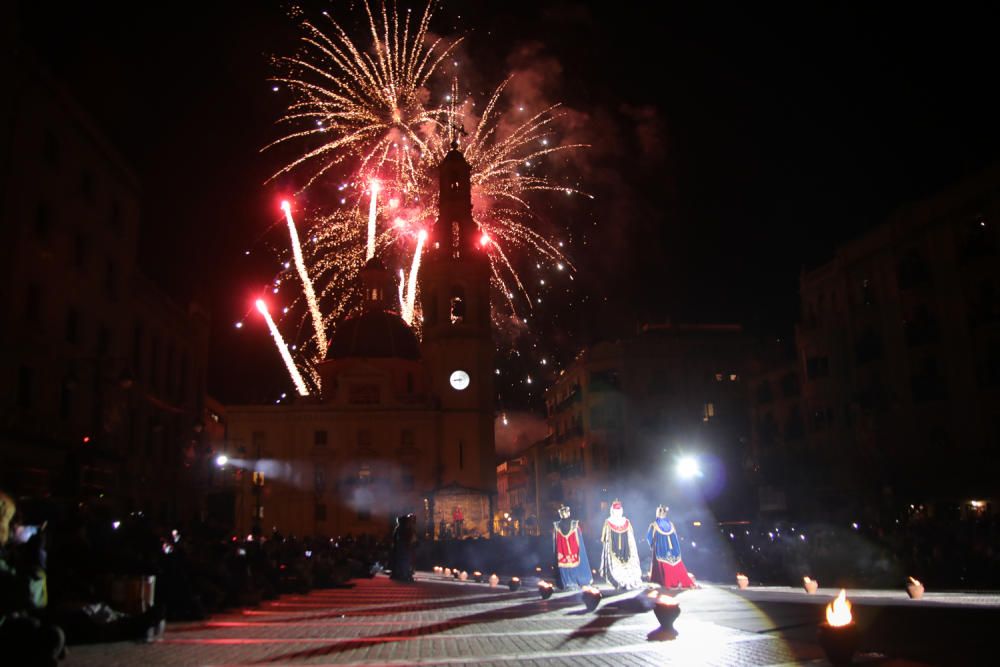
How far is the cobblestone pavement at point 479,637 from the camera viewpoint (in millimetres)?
9672

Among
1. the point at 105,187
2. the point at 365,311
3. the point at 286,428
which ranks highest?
the point at 365,311

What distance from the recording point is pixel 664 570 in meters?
17.1

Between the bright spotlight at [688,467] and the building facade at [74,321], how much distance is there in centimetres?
2504

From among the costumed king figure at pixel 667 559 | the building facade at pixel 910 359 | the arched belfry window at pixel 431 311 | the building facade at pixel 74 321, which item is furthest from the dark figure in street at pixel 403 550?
the arched belfry window at pixel 431 311

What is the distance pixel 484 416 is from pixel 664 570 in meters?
49.9

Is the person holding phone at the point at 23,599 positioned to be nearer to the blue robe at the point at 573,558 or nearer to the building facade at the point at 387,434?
the blue robe at the point at 573,558

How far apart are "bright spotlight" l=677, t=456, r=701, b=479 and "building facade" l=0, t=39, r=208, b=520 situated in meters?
25.0

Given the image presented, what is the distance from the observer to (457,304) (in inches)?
2569

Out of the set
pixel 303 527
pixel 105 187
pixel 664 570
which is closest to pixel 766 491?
pixel 664 570

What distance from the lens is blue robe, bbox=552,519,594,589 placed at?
19.7m

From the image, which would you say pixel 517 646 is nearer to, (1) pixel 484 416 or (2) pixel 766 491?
(2) pixel 766 491

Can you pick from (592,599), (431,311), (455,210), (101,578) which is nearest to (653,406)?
(431,311)

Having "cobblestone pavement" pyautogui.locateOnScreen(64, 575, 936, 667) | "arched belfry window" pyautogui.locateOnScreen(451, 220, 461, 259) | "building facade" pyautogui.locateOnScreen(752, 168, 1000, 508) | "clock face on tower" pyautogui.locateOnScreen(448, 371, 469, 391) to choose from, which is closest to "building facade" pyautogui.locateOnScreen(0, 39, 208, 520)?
"cobblestone pavement" pyautogui.locateOnScreen(64, 575, 936, 667)

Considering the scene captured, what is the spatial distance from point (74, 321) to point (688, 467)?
1263 inches
